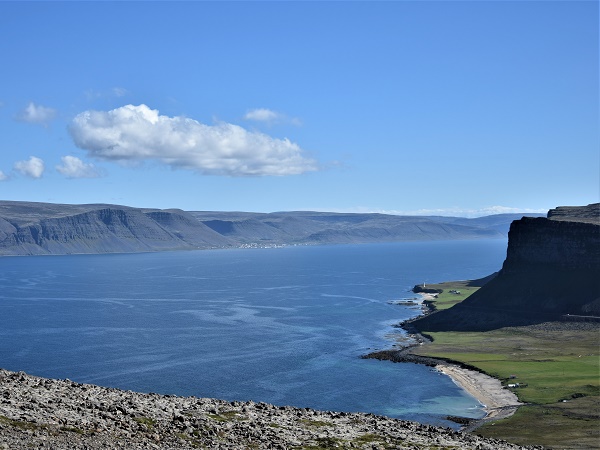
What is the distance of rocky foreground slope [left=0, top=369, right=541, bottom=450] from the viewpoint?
43.7m

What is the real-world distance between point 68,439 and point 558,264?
16630 cm

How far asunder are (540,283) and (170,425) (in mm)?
154982

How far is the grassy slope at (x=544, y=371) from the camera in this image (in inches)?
3361

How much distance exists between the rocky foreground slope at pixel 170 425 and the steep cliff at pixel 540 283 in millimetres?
118438

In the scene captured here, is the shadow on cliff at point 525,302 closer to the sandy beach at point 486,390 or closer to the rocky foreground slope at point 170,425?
the sandy beach at point 486,390

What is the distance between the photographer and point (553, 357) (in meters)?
138

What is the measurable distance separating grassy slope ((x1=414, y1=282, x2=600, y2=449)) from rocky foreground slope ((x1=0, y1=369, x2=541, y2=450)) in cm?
2248

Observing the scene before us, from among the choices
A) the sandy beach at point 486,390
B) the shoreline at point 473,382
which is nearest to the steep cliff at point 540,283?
the shoreline at point 473,382

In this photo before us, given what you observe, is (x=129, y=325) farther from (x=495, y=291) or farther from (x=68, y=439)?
(x=68, y=439)

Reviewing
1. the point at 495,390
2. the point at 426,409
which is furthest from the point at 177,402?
the point at 495,390

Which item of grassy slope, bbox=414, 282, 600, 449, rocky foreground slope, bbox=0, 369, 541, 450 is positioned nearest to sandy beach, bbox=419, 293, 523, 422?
grassy slope, bbox=414, 282, 600, 449

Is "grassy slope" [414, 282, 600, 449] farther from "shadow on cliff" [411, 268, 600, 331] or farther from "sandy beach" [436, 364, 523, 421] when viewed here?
"shadow on cliff" [411, 268, 600, 331]

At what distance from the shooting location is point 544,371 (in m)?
125

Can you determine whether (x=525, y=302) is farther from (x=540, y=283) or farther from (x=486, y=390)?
(x=486, y=390)
